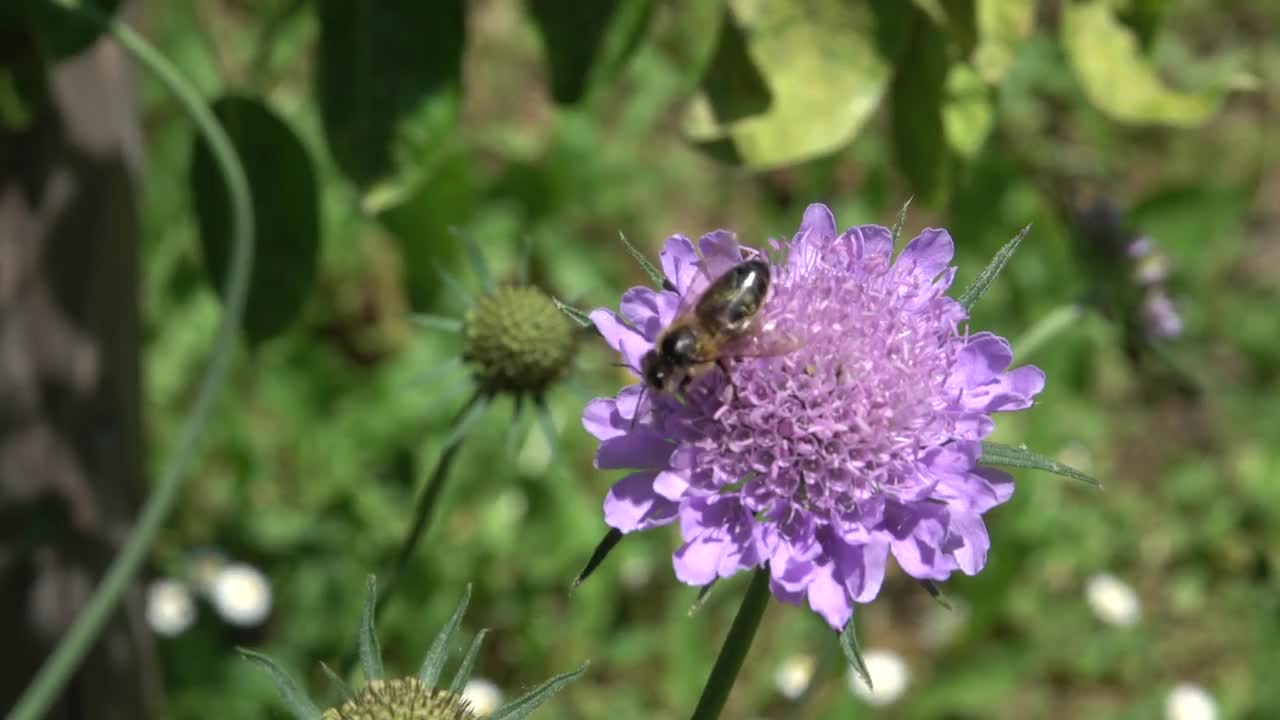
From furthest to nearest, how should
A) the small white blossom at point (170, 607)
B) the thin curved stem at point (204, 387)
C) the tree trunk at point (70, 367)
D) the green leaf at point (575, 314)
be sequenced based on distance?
the small white blossom at point (170, 607) → the tree trunk at point (70, 367) → the thin curved stem at point (204, 387) → the green leaf at point (575, 314)

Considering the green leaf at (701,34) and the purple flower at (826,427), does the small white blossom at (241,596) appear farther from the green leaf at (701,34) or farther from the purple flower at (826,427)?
the purple flower at (826,427)

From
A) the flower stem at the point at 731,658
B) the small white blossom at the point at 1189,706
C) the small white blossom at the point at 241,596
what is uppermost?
the flower stem at the point at 731,658

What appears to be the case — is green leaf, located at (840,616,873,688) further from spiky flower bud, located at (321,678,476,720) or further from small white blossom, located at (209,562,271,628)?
small white blossom, located at (209,562,271,628)

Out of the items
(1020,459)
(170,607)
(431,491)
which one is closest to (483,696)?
(170,607)

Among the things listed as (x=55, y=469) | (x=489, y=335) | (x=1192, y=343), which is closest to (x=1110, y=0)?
(x=489, y=335)

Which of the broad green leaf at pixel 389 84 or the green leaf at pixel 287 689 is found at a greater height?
the broad green leaf at pixel 389 84

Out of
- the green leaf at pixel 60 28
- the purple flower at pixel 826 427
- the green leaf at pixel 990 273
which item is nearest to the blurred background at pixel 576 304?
the green leaf at pixel 60 28

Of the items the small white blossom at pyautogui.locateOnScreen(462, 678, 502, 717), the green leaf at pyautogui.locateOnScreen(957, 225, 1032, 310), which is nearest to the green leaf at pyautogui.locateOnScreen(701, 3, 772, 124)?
the green leaf at pyautogui.locateOnScreen(957, 225, 1032, 310)

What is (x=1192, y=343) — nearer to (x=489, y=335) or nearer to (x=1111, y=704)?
(x=1111, y=704)
